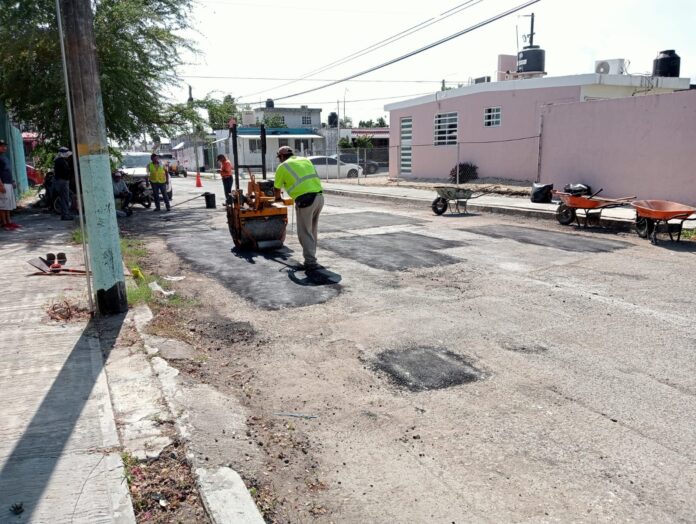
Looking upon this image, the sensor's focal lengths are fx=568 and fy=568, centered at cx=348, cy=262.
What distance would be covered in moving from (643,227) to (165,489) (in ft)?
35.6

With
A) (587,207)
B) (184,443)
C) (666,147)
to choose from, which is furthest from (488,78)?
(184,443)

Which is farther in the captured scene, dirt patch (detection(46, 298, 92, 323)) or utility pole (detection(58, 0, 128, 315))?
dirt patch (detection(46, 298, 92, 323))

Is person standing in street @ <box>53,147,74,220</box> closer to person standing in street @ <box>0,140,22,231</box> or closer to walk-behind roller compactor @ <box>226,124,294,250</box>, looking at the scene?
person standing in street @ <box>0,140,22,231</box>

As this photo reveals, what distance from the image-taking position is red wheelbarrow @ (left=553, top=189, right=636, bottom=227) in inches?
477

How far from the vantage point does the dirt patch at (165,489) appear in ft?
9.69

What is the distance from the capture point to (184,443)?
3561 mm

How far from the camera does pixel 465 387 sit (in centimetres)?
455

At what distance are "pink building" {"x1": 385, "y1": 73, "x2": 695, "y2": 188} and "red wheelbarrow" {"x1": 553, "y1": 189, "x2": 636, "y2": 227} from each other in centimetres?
384

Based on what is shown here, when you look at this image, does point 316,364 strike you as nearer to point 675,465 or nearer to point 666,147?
point 675,465

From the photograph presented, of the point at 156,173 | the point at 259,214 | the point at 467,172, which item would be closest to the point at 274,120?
the point at 467,172

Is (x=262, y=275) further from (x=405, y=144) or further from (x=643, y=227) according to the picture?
(x=405, y=144)

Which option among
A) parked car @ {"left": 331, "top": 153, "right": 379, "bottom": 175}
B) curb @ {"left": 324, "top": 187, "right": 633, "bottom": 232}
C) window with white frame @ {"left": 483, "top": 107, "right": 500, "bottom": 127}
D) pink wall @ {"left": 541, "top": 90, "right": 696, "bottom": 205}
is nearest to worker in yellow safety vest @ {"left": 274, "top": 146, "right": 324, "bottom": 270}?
curb @ {"left": 324, "top": 187, "right": 633, "bottom": 232}

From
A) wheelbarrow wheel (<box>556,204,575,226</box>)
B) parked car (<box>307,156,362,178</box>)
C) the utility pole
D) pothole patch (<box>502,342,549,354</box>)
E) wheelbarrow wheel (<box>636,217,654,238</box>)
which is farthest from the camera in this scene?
parked car (<box>307,156,362,178</box>)

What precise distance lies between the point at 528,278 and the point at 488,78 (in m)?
22.2
